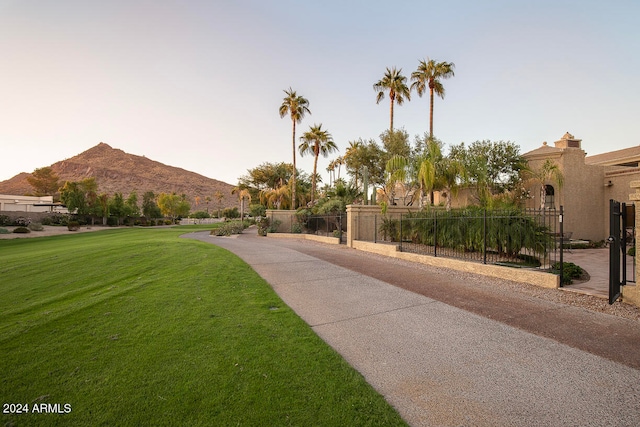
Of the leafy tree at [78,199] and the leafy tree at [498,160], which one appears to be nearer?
the leafy tree at [498,160]

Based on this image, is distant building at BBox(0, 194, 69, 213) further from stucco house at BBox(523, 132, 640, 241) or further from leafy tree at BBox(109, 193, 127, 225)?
stucco house at BBox(523, 132, 640, 241)

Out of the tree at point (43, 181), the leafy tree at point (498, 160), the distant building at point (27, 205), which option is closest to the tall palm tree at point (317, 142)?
the leafy tree at point (498, 160)

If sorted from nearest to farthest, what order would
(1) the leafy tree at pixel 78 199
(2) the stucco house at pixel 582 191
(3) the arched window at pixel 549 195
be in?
(2) the stucco house at pixel 582 191
(3) the arched window at pixel 549 195
(1) the leafy tree at pixel 78 199

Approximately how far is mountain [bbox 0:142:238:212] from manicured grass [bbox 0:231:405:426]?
110338mm

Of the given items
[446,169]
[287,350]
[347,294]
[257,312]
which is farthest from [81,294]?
[446,169]

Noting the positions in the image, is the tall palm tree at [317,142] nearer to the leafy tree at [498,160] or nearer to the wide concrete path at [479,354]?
the leafy tree at [498,160]

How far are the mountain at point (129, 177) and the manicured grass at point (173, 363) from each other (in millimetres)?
110338

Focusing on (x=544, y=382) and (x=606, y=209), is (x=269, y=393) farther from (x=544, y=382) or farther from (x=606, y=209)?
(x=606, y=209)

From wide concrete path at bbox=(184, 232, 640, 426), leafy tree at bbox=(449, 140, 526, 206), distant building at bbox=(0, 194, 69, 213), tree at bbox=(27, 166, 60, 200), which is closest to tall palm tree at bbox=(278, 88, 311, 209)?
leafy tree at bbox=(449, 140, 526, 206)

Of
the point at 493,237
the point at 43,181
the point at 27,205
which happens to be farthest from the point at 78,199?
the point at 43,181

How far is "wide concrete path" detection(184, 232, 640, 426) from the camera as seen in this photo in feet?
8.57

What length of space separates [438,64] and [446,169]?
568 inches

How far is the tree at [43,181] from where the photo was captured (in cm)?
9088

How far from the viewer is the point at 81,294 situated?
598 centimetres
